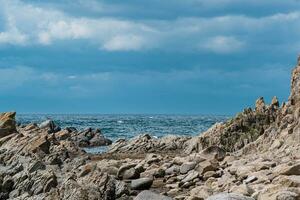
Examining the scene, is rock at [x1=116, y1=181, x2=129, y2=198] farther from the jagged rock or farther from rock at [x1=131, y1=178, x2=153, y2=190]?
the jagged rock

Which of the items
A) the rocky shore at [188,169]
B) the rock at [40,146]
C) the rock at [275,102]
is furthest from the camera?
the rock at [275,102]

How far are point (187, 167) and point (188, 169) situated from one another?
25 cm

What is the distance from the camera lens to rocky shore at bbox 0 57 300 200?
69.2 feet

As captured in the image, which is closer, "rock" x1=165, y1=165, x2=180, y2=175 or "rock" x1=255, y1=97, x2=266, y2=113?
"rock" x1=165, y1=165, x2=180, y2=175

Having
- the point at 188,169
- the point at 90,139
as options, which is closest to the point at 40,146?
the point at 188,169

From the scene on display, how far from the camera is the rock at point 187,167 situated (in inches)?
1163

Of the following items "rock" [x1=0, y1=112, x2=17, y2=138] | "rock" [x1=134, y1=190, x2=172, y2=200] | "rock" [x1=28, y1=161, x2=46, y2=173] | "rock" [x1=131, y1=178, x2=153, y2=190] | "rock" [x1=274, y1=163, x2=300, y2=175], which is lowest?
"rock" [x1=131, y1=178, x2=153, y2=190]

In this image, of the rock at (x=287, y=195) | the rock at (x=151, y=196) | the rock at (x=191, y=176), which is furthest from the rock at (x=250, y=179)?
the rock at (x=287, y=195)

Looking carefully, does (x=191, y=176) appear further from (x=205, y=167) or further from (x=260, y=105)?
(x=260, y=105)

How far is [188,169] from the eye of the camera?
96.8 feet

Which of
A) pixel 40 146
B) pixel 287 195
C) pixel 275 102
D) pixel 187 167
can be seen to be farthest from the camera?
pixel 275 102

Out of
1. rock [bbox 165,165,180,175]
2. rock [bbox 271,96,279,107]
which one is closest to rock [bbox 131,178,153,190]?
rock [bbox 165,165,180,175]

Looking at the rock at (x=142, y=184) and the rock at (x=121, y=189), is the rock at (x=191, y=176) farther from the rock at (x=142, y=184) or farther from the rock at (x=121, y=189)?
the rock at (x=121, y=189)

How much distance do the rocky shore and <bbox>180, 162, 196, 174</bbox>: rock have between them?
0.06 metres
